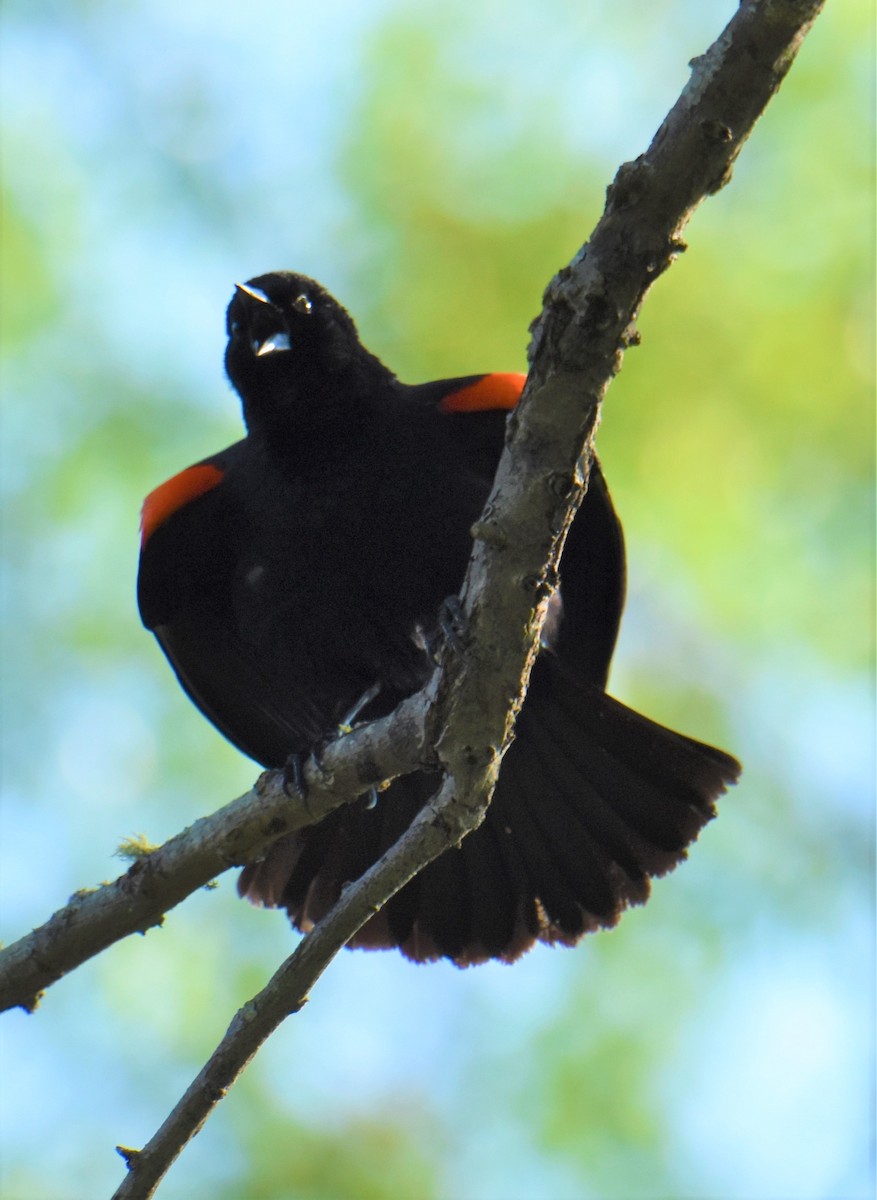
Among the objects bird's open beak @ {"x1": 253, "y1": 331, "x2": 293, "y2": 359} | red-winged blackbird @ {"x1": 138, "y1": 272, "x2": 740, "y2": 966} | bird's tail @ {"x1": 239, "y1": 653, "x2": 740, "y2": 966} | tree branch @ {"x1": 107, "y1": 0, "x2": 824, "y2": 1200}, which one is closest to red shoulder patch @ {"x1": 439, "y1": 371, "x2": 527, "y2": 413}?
red-winged blackbird @ {"x1": 138, "y1": 272, "x2": 740, "y2": 966}

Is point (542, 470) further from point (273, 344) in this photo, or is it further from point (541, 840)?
point (273, 344)

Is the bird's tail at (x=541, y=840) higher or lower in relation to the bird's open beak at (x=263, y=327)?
lower

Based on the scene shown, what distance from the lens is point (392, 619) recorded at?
425 centimetres

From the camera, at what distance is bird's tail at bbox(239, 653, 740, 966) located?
419 centimetres

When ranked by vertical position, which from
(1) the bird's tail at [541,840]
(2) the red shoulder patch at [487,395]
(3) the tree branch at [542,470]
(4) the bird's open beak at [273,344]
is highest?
(2) the red shoulder patch at [487,395]

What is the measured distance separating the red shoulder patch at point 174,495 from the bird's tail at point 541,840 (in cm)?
115

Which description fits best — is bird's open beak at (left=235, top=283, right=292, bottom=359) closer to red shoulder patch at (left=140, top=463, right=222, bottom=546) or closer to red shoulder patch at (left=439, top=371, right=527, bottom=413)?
red shoulder patch at (left=140, top=463, right=222, bottom=546)

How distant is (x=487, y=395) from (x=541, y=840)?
145cm

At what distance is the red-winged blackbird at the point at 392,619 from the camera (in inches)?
166

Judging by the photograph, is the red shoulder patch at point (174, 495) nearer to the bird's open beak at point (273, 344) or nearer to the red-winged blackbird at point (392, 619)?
the red-winged blackbird at point (392, 619)

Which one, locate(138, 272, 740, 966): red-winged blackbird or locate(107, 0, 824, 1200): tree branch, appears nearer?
locate(107, 0, 824, 1200): tree branch

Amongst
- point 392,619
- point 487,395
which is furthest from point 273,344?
point 392,619

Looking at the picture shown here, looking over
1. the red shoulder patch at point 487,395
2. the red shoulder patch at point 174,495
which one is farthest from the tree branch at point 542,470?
the red shoulder patch at point 174,495

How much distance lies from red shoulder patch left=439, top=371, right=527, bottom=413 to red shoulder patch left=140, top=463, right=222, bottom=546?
0.86m
